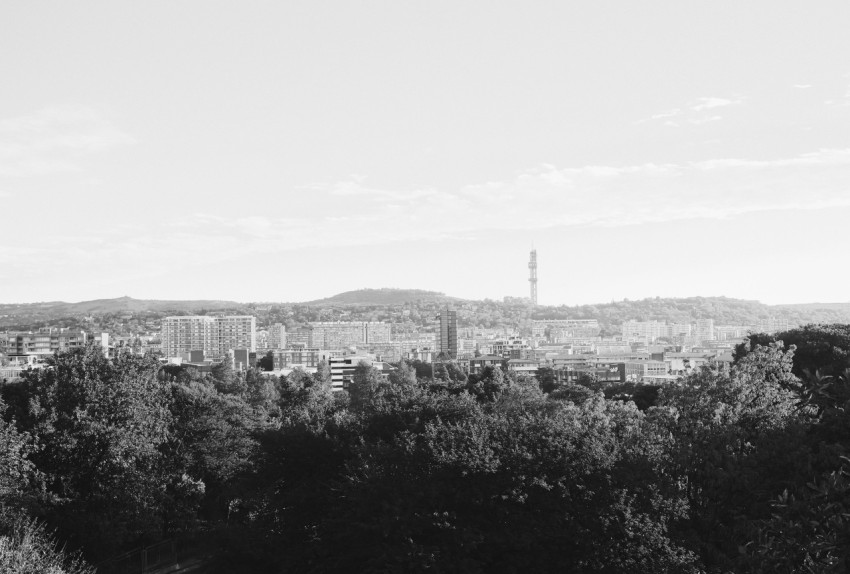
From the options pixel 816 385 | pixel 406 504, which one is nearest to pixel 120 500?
pixel 406 504

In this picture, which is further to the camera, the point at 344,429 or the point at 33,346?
the point at 33,346

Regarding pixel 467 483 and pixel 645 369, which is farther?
pixel 645 369

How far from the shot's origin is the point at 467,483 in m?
19.6

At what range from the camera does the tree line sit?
15320mm

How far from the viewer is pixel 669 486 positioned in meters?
17.7

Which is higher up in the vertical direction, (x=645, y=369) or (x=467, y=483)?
(x=467, y=483)

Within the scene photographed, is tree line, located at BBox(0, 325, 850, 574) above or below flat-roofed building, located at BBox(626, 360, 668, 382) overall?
above

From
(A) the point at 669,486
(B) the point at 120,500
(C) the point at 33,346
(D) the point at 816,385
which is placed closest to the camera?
(D) the point at 816,385

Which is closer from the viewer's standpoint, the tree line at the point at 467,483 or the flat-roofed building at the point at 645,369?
the tree line at the point at 467,483

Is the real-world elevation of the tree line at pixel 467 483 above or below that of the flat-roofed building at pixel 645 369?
above

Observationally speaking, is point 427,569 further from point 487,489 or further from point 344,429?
point 344,429

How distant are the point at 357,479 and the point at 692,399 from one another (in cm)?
738

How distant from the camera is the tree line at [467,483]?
1532 centimetres

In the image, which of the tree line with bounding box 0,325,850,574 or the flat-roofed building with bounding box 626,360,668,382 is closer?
the tree line with bounding box 0,325,850,574
